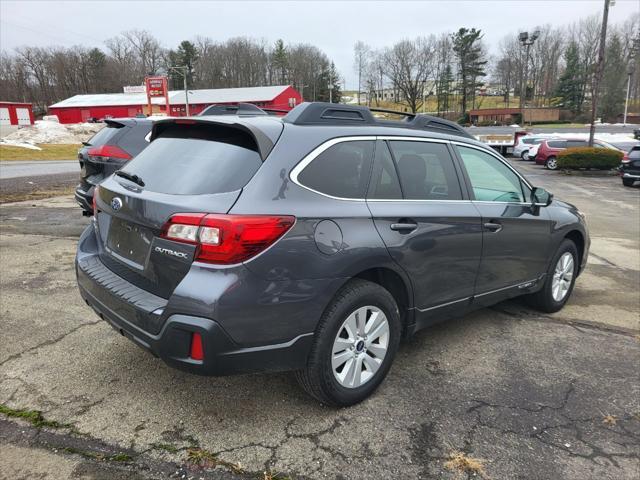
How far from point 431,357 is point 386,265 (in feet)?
3.90

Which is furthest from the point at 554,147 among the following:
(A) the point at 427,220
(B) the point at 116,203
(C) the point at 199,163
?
(B) the point at 116,203

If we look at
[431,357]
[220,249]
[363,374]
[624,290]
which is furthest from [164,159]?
[624,290]

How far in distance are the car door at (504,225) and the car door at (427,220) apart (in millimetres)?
165

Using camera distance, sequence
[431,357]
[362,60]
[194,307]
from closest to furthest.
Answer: [194,307] < [431,357] < [362,60]

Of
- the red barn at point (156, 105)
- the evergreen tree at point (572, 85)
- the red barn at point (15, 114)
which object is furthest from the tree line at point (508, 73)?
the red barn at point (15, 114)

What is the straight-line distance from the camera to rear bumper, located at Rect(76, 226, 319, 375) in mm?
2373

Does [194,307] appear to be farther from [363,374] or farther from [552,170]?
[552,170]

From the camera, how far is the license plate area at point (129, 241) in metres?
2.69

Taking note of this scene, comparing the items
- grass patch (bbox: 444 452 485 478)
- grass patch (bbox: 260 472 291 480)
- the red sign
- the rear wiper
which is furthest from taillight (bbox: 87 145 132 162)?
the red sign

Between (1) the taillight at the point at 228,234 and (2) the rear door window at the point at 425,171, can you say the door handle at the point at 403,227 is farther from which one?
(1) the taillight at the point at 228,234

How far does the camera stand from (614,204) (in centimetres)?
1363

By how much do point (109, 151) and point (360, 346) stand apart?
5091 millimetres

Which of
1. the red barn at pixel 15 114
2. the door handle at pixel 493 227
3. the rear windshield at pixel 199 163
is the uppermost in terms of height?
the red barn at pixel 15 114

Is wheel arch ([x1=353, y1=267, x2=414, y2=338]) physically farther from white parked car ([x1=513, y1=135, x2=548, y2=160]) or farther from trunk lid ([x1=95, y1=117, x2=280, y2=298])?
white parked car ([x1=513, y1=135, x2=548, y2=160])
